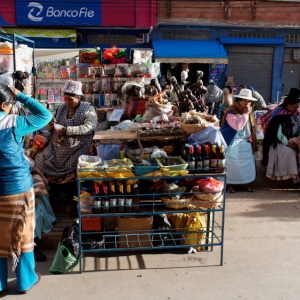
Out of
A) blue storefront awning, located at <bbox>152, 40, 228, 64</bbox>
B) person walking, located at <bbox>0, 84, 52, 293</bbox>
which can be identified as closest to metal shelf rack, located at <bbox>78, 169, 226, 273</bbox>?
person walking, located at <bbox>0, 84, 52, 293</bbox>

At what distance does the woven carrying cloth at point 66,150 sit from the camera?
4.95 m

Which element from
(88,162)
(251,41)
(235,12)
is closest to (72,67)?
(88,162)

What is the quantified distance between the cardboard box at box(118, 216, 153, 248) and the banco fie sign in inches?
543

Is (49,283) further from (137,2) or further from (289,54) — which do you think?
(289,54)

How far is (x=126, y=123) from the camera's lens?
5188 mm

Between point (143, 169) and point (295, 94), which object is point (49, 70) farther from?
point (143, 169)

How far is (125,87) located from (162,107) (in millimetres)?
1419

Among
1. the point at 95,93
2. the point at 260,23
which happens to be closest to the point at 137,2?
the point at 260,23

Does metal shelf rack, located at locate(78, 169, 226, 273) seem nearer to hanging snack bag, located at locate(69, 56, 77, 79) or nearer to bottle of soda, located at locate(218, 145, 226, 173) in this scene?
bottle of soda, located at locate(218, 145, 226, 173)

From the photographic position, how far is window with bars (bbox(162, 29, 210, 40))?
17547 millimetres

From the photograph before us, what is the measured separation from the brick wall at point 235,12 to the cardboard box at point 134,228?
559 inches

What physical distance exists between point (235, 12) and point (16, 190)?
1621 cm

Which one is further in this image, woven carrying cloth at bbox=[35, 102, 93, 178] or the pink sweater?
the pink sweater

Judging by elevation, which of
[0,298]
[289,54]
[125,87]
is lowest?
[0,298]
